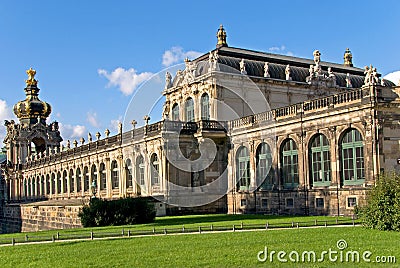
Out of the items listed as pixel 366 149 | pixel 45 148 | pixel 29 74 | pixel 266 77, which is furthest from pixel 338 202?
pixel 29 74

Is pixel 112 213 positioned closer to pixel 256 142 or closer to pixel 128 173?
pixel 256 142

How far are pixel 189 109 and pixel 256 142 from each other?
13.2 metres

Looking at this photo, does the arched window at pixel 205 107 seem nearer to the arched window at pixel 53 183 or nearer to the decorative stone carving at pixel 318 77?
the decorative stone carving at pixel 318 77

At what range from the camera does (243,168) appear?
49500 millimetres

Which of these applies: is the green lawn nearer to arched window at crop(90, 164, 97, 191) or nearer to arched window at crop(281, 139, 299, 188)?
arched window at crop(281, 139, 299, 188)

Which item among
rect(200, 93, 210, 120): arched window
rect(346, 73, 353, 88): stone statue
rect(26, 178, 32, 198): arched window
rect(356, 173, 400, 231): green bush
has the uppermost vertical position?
rect(346, 73, 353, 88): stone statue

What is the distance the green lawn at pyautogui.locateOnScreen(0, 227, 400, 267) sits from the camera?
19.1m

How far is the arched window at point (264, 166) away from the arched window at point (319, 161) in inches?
191

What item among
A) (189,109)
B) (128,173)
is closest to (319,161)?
(189,109)

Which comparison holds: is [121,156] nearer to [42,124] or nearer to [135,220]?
[135,220]

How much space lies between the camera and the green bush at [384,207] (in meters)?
26.4

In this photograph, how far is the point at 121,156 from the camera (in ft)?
201

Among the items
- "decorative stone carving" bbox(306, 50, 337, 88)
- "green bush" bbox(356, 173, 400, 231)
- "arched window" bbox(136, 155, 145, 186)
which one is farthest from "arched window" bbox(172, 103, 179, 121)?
"green bush" bbox(356, 173, 400, 231)

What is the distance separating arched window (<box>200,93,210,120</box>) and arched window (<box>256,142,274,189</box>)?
9426 mm
